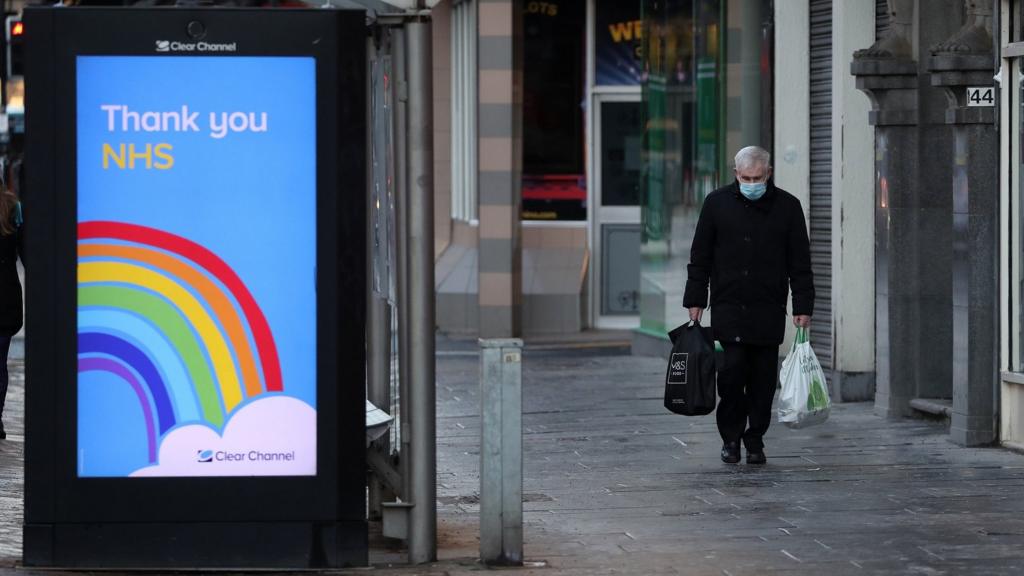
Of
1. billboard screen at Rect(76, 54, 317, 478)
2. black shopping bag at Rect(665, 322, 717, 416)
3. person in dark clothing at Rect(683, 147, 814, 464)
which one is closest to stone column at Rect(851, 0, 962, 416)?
person in dark clothing at Rect(683, 147, 814, 464)

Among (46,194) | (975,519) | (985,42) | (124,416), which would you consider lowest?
(975,519)

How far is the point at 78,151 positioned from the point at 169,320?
683 millimetres

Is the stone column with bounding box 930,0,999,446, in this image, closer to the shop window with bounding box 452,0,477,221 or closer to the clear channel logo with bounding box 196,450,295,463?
the clear channel logo with bounding box 196,450,295,463

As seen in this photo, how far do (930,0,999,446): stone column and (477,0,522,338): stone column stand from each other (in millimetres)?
8349

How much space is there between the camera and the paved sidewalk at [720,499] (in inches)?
285

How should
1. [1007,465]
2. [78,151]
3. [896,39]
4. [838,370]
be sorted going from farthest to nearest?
[838,370]
[896,39]
[1007,465]
[78,151]

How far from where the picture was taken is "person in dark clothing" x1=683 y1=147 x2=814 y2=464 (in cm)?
967

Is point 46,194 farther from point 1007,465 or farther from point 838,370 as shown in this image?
point 838,370

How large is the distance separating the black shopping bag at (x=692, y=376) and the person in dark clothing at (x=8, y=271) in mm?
3798

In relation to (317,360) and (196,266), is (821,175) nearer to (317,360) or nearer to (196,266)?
(317,360)

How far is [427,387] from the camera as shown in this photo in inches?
275

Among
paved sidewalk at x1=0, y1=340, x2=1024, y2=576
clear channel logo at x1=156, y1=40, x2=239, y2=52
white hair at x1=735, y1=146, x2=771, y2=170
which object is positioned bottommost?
paved sidewalk at x1=0, y1=340, x2=1024, y2=576

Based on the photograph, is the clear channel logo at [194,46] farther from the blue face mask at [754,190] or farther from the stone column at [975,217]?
the stone column at [975,217]

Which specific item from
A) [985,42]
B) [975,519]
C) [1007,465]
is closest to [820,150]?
[985,42]
